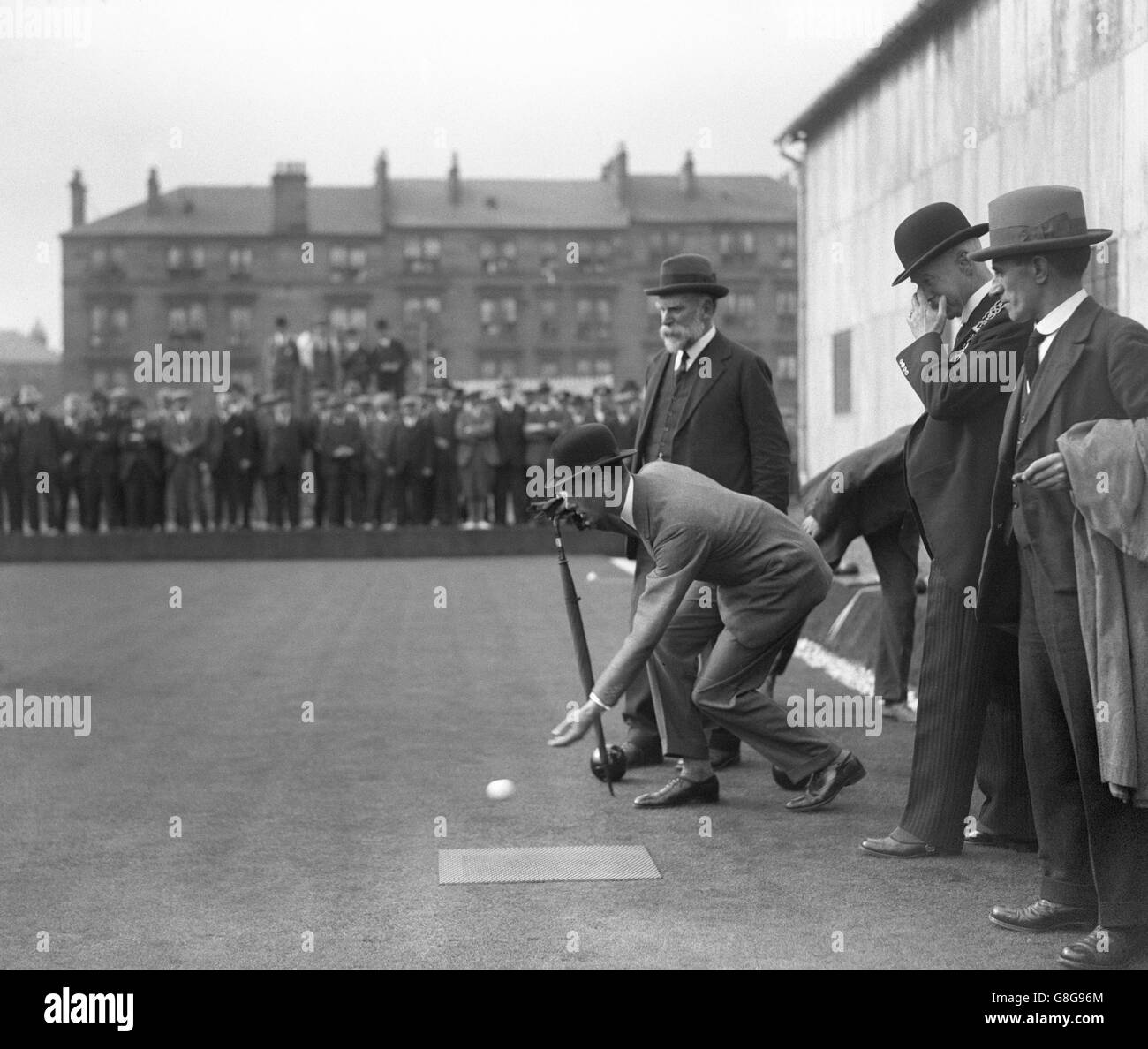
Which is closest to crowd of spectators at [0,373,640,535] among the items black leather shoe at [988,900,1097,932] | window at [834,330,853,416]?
window at [834,330,853,416]

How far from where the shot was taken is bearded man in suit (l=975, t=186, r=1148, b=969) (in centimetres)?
559

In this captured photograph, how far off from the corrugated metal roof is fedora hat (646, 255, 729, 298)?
9.10 meters

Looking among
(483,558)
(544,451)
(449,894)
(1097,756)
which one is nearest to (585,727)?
(449,894)

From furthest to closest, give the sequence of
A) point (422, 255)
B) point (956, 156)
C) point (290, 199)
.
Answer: point (422, 255) < point (290, 199) < point (956, 156)

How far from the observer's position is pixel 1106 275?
12531 mm

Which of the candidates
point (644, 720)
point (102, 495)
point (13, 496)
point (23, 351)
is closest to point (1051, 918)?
point (644, 720)

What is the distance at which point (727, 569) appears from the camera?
787 centimetres

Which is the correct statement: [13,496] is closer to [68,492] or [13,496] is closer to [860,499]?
[68,492]

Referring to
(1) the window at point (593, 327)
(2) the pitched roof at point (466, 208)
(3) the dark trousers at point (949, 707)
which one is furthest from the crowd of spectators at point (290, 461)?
(2) the pitched roof at point (466, 208)

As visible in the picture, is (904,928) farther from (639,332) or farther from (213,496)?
(639,332)

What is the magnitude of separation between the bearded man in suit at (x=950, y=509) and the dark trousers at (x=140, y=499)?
23268 millimetres

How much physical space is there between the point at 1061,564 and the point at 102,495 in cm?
2518

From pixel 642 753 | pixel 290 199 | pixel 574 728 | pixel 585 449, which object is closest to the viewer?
pixel 574 728
